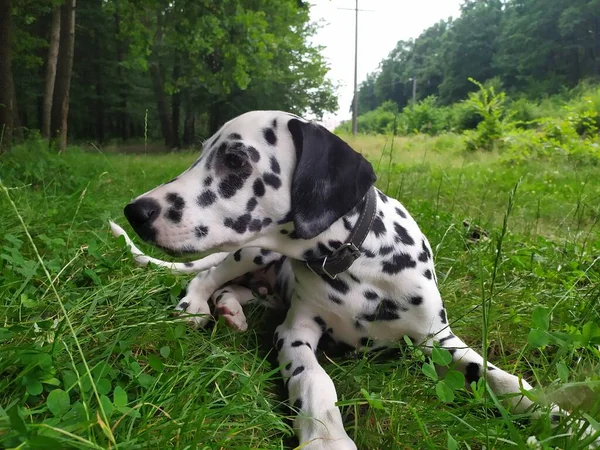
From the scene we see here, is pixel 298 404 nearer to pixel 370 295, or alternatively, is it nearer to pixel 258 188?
pixel 370 295

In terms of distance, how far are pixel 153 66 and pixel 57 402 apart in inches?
1019

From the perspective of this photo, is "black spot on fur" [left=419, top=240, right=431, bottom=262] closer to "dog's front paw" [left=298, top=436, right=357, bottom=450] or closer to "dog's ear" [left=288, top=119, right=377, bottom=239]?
"dog's ear" [left=288, top=119, right=377, bottom=239]

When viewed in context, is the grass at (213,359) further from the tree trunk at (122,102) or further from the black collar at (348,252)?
the tree trunk at (122,102)

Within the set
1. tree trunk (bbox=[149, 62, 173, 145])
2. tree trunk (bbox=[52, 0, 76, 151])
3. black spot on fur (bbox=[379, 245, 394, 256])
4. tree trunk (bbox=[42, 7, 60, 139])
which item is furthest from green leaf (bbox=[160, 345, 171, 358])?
tree trunk (bbox=[149, 62, 173, 145])

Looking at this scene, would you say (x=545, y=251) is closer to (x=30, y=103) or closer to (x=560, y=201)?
(x=560, y=201)

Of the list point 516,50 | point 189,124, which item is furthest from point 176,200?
point 516,50

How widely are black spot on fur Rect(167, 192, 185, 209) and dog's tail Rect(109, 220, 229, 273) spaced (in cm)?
116

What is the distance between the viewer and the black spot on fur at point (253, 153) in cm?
206

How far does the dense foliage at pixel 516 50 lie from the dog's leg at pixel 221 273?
4206 cm

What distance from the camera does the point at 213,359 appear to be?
78.7 inches

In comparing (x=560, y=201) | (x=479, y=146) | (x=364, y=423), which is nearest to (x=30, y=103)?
(x=479, y=146)

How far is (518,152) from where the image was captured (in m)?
10.2

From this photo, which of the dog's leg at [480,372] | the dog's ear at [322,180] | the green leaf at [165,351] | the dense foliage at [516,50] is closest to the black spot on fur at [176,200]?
the dog's ear at [322,180]

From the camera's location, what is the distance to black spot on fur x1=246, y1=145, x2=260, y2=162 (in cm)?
206
